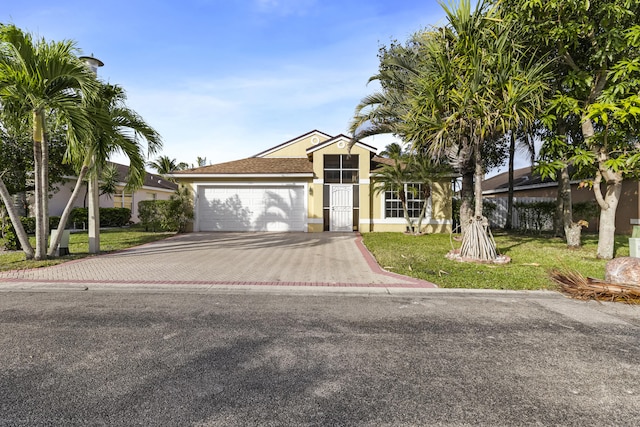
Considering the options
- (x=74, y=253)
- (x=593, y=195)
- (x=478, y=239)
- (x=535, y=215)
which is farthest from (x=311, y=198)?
(x=593, y=195)

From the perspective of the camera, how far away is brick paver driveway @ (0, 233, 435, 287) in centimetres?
704

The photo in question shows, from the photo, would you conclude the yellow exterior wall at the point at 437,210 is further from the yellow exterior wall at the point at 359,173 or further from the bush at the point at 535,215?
the bush at the point at 535,215

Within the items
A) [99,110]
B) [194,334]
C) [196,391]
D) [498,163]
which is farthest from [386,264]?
[498,163]

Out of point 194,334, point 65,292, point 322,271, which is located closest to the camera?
point 194,334

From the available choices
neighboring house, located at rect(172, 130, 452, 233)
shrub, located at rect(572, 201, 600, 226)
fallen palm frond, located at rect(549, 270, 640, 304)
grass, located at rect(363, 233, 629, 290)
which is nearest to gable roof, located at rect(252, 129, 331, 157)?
neighboring house, located at rect(172, 130, 452, 233)

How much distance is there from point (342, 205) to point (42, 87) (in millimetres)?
12451

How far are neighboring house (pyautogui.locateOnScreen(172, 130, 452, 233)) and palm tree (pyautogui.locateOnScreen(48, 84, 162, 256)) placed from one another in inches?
261

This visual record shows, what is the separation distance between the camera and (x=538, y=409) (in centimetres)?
263

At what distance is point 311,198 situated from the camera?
17359mm

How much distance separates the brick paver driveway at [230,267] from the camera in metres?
7.04

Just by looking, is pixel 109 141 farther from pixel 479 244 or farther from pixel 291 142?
pixel 291 142

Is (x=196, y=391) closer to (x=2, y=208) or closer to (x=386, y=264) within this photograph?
(x=386, y=264)

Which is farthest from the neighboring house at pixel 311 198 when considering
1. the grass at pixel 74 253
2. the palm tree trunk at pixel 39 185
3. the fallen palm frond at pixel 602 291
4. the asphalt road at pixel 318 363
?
the asphalt road at pixel 318 363

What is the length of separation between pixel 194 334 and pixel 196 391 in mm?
1398
